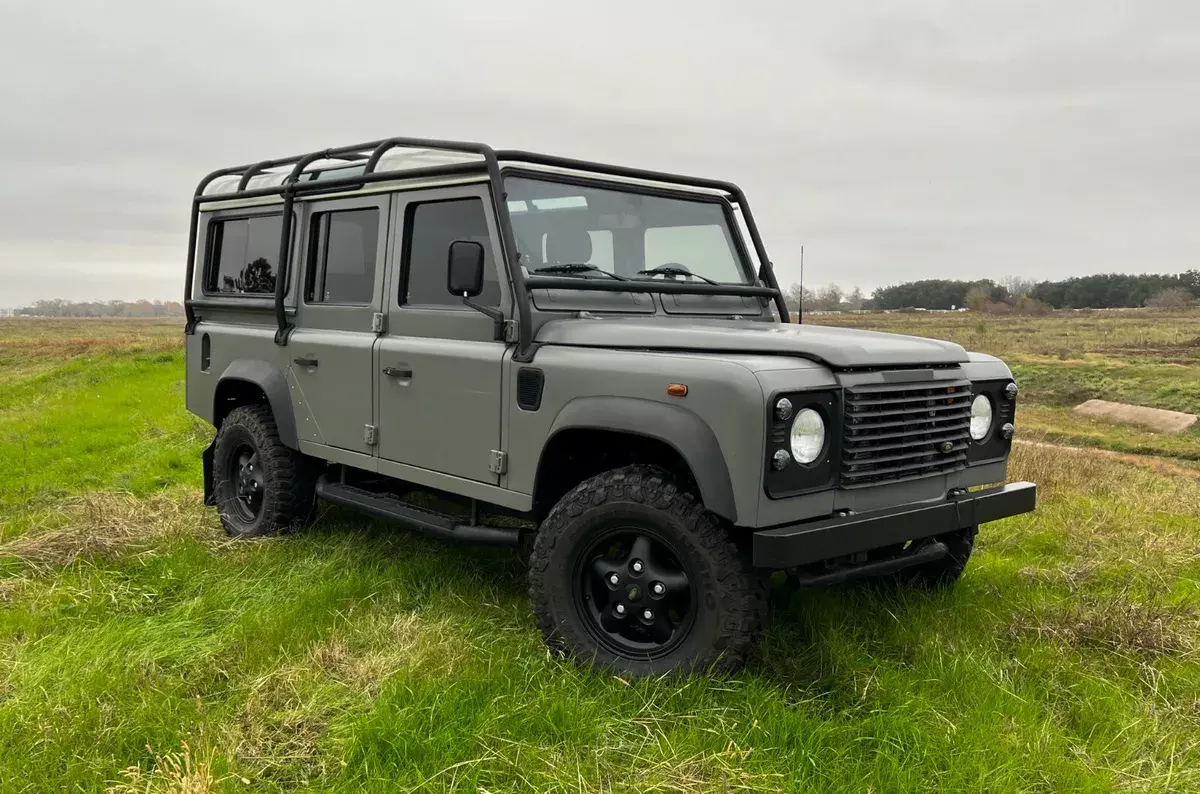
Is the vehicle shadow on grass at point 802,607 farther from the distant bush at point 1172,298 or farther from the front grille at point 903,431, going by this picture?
the distant bush at point 1172,298

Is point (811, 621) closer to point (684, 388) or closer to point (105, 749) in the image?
point (684, 388)

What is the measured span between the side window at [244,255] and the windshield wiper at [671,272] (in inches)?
97.0

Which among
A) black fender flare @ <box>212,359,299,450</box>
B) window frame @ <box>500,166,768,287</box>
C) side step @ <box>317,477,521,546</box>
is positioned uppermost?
window frame @ <box>500,166,768,287</box>

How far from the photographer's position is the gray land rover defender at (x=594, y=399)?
334cm

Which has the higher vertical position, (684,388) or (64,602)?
(684,388)

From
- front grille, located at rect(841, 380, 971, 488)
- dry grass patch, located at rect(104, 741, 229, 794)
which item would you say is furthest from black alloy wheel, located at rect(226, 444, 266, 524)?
front grille, located at rect(841, 380, 971, 488)

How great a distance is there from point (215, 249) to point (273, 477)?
187 cm

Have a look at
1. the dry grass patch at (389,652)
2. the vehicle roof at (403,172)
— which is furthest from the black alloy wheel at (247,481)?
the dry grass patch at (389,652)

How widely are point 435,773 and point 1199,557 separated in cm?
461

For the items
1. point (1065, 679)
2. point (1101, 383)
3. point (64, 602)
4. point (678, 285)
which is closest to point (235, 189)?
point (64, 602)

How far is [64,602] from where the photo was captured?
15.2ft

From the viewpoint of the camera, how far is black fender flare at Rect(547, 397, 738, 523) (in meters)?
3.23

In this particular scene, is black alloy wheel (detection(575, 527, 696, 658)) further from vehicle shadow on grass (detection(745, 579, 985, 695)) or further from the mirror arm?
the mirror arm

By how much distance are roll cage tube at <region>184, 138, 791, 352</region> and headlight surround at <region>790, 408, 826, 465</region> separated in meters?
1.25
